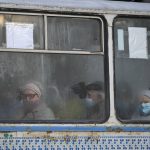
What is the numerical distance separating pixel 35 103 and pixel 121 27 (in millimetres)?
1232

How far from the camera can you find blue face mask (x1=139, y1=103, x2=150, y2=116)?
6.23 metres

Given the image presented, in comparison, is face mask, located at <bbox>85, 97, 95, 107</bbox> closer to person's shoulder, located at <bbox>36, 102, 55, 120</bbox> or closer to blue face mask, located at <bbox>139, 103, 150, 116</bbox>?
person's shoulder, located at <bbox>36, 102, 55, 120</bbox>

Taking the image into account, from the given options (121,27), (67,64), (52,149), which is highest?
(121,27)

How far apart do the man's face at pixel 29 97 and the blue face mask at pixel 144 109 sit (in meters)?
1.16

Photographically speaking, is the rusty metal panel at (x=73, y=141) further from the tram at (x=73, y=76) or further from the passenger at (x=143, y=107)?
the passenger at (x=143, y=107)

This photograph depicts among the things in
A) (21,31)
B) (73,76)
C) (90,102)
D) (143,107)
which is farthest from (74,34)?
(143,107)

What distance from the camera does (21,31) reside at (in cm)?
584

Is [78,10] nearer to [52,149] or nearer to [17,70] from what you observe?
[17,70]

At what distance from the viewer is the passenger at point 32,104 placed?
581 cm

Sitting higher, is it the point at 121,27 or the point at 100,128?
the point at 121,27

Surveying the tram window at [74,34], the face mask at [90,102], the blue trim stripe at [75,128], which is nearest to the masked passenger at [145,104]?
the blue trim stripe at [75,128]

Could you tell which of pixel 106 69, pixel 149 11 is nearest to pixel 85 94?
pixel 106 69

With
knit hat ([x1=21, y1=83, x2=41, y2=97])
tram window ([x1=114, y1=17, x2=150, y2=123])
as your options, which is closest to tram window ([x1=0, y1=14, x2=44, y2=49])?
knit hat ([x1=21, y1=83, x2=41, y2=97])

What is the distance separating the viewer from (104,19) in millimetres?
6109
